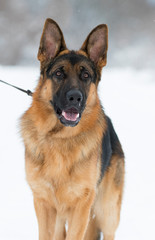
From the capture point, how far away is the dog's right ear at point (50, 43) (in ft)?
11.2

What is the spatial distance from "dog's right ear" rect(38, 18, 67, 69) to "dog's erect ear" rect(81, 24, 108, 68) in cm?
28

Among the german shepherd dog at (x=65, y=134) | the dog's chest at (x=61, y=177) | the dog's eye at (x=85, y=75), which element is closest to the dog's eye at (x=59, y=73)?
the german shepherd dog at (x=65, y=134)

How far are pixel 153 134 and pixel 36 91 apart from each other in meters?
6.79

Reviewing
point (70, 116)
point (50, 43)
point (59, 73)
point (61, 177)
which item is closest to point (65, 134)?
point (70, 116)

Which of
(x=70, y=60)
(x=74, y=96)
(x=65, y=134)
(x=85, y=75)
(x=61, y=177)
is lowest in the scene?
(x=61, y=177)

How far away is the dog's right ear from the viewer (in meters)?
3.42

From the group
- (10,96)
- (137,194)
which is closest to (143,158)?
(137,194)

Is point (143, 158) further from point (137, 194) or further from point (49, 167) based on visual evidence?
point (49, 167)

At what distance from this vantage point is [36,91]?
3.52 meters

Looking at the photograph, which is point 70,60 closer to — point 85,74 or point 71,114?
point 85,74

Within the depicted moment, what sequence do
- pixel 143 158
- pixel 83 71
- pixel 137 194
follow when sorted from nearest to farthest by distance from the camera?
1. pixel 83 71
2. pixel 137 194
3. pixel 143 158

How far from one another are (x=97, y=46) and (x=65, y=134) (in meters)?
1.06

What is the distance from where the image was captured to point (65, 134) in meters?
3.49

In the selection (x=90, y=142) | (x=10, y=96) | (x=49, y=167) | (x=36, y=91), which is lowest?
(x=49, y=167)
